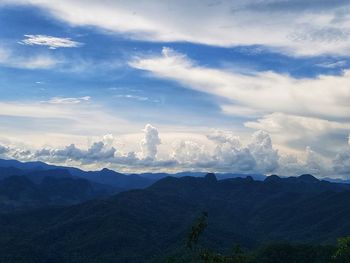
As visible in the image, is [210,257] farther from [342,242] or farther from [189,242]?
[342,242]

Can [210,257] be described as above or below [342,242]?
below

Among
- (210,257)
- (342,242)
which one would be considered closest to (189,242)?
(210,257)

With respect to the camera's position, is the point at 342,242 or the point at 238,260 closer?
the point at 342,242

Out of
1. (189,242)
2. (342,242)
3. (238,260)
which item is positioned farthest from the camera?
(189,242)

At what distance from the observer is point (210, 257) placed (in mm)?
83438

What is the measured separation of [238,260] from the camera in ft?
269

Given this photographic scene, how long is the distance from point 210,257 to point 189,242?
13.7 meters

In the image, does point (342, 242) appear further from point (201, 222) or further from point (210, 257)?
point (201, 222)

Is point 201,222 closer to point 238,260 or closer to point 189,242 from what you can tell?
point 189,242

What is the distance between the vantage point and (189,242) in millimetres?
96625

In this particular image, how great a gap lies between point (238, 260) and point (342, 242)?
1416 inches

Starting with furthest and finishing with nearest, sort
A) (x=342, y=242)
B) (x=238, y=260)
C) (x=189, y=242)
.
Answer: (x=189, y=242) < (x=238, y=260) < (x=342, y=242)

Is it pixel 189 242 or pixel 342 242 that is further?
pixel 189 242

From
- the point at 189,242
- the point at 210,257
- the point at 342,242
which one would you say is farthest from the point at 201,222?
the point at 342,242
